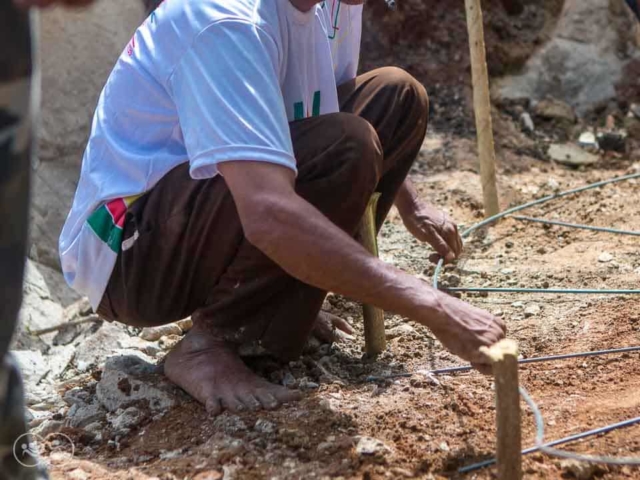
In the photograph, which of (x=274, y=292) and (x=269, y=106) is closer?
(x=269, y=106)

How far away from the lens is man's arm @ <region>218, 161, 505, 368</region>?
1.70m

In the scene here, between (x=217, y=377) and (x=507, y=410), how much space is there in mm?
782

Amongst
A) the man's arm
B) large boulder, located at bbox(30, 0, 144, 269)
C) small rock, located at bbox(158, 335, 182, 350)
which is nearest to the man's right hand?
the man's arm

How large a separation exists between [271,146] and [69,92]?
2.47 meters

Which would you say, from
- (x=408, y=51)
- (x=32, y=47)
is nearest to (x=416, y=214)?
(x=32, y=47)

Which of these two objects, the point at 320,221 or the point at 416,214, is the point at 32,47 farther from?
the point at 416,214

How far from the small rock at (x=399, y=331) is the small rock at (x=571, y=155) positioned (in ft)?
6.74

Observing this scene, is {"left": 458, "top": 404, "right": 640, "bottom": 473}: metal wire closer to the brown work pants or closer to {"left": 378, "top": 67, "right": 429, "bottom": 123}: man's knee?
the brown work pants

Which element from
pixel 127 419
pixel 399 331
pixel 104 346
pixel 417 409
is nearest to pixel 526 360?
pixel 417 409

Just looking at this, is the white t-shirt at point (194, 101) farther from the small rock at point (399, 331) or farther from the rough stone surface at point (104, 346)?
the small rock at point (399, 331)

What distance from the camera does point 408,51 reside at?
4754mm

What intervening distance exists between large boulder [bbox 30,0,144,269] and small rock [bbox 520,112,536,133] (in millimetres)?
1983

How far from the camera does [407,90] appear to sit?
2.44 m

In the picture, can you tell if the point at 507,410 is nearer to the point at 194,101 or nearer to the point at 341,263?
the point at 341,263
